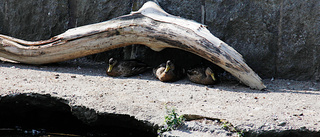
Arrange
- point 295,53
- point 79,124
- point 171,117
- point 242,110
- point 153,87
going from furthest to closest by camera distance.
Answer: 1. point 295,53
2. point 153,87
3. point 79,124
4. point 242,110
5. point 171,117

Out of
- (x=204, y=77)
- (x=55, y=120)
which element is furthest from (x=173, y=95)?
(x=55, y=120)

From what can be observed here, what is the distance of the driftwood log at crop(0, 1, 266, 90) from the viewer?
247 inches

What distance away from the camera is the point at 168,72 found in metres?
6.60

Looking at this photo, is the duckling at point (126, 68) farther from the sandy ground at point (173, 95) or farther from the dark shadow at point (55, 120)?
the dark shadow at point (55, 120)

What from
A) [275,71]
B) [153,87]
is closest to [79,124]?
[153,87]

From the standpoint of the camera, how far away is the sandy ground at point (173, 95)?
484cm

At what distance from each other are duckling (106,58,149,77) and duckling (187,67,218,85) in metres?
1.08

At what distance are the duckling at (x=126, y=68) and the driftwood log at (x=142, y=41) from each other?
0.37 meters

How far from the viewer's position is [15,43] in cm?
738

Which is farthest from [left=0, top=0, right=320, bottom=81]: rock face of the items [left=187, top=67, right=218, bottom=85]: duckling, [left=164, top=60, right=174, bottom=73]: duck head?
[left=187, top=67, right=218, bottom=85]: duckling

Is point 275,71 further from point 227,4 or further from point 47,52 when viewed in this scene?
point 47,52

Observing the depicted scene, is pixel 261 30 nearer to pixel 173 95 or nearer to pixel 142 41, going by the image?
pixel 142 41

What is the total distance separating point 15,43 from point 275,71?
16.3 ft

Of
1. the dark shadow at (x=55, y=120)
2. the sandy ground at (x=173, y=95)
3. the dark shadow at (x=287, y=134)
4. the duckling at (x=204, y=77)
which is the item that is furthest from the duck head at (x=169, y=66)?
the dark shadow at (x=287, y=134)
